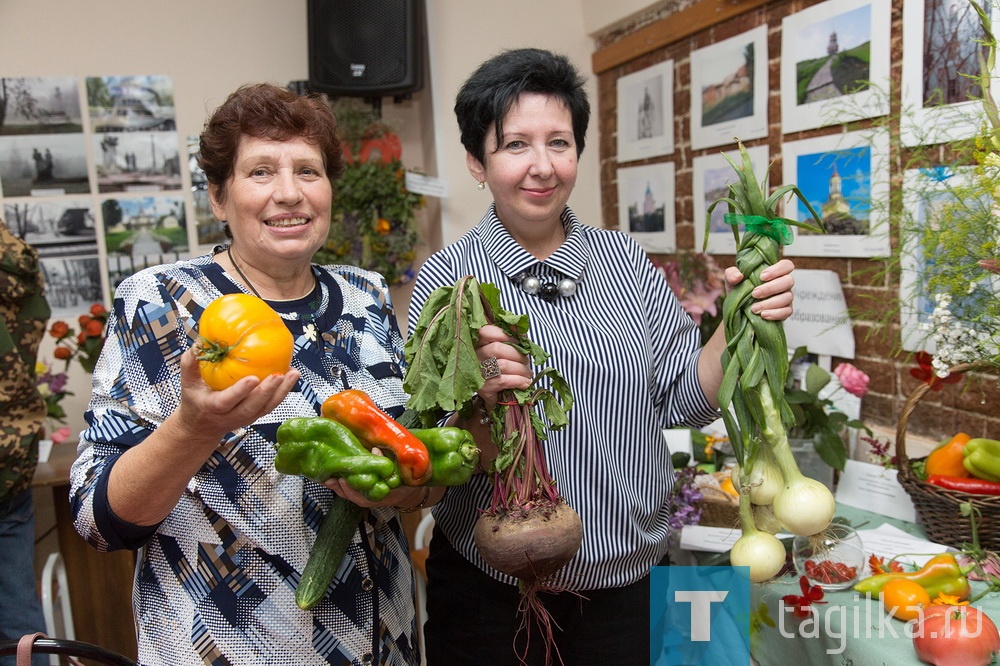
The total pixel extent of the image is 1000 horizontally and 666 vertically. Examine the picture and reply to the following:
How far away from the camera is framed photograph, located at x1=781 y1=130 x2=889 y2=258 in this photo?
2.08 metres

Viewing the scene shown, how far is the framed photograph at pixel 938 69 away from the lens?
1789 millimetres

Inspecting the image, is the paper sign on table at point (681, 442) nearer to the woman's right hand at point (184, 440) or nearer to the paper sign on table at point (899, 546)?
the paper sign on table at point (899, 546)

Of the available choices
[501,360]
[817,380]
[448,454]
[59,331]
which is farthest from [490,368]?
[59,331]

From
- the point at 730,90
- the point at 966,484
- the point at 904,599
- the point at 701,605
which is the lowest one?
the point at 701,605

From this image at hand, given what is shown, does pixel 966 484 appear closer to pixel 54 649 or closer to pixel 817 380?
pixel 817 380

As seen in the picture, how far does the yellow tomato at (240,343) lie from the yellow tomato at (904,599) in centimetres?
113

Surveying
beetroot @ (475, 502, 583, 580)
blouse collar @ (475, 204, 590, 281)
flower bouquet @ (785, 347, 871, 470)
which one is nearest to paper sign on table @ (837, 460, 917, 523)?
flower bouquet @ (785, 347, 871, 470)

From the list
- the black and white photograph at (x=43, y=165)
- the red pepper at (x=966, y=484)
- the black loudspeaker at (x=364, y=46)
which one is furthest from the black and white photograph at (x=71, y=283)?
the red pepper at (x=966, y=484)

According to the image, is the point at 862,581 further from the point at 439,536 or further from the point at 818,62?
the point at 818,62

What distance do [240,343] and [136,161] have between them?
9.02 ft

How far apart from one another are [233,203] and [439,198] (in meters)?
2.40

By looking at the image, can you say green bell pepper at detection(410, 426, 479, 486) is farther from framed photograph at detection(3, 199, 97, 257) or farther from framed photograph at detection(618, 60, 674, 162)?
framed photograph at detection(3, 199, 97, 257)

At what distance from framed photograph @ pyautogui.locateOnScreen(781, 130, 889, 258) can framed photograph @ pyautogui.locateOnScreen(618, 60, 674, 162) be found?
2.35 ft

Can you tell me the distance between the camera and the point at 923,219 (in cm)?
192
